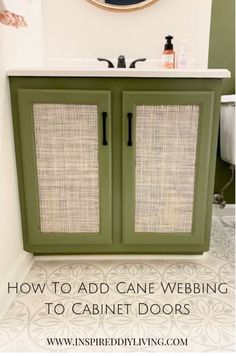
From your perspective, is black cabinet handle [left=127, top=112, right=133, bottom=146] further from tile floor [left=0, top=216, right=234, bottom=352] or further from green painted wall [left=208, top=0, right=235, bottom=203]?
green painted wall [left=208, top=0, right=235, bottom=203]

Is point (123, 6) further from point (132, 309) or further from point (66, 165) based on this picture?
point (132, 309)

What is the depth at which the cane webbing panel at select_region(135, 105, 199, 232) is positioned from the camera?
1.12m

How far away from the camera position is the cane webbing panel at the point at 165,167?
3.67ft

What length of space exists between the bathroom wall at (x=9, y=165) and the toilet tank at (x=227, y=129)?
102 cm

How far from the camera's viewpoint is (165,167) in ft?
3.85

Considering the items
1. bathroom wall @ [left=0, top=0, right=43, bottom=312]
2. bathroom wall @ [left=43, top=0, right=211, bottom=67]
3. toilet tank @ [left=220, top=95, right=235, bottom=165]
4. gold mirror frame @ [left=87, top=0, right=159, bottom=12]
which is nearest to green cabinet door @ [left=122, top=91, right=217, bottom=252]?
toilet tank @ [left=220, top=95, right=235, bottom=165]

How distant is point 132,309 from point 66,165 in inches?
24.4

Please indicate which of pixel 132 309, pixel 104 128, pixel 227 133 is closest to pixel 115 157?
pixel 104 128

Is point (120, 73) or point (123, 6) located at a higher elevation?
point (123, 6)

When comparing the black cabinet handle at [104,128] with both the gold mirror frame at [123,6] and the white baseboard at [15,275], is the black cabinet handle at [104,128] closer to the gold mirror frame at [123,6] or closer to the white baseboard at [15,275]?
the white baseboard at [15,275]

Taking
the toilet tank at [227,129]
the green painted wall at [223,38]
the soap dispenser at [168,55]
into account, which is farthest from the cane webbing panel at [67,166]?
the green painted wall at [223,38]

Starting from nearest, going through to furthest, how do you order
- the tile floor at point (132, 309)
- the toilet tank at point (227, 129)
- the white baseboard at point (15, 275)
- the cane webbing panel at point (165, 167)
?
the tile floor at point (132, 309)
the white baseboard at point (15, 275)
the cane webbing panel at point (165, 167)
the toilet tank at point (227, 129)

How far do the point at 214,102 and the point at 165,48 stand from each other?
0.53m

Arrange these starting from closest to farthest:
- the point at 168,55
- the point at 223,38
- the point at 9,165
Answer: the point at 9,165, the point at 168,55, the point at 223,38
